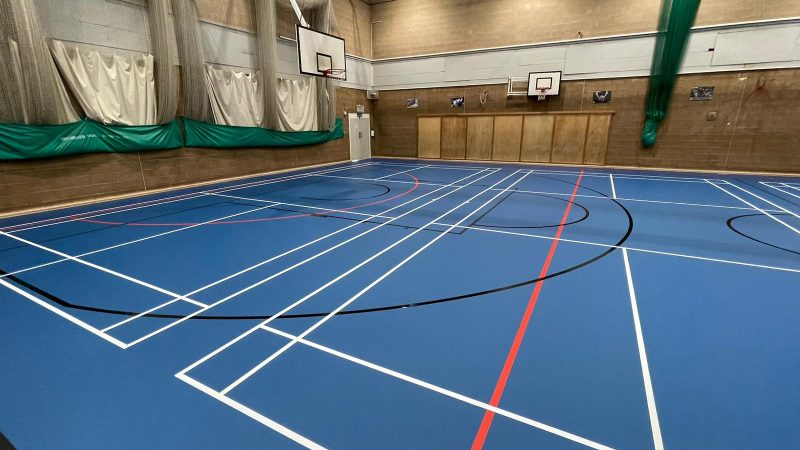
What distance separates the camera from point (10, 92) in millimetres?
7227

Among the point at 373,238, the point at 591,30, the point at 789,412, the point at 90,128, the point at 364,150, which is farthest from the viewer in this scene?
the point at 364,150

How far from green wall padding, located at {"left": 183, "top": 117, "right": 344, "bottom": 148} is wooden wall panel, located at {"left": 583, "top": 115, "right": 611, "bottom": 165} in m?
10.8

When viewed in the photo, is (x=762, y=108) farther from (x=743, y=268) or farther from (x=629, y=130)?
(x=743, y=268)

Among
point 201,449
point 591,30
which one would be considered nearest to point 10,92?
point 201,449

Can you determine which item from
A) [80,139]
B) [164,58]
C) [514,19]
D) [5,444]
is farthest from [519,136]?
[5,444]

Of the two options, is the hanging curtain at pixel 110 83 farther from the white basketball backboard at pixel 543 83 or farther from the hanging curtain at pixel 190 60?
the white basketball backboard at pixel 543 83

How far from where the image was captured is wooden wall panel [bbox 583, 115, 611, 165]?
47.2 feet

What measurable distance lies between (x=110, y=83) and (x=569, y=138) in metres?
15.4

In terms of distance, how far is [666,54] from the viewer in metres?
12.8

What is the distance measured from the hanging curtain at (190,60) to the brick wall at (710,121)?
459 inches

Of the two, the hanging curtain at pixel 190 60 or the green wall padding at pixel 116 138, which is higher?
the hanging curtain at pixel 190 60

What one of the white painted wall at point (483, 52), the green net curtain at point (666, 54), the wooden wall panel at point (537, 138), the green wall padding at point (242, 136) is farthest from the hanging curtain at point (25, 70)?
the green net curtain at point (666, 54)

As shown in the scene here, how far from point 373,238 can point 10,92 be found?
8.04m

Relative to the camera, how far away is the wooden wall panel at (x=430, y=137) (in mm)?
17812
